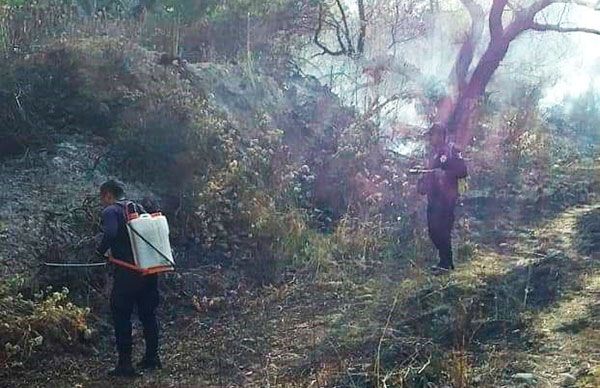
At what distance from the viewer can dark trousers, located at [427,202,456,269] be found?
799cm

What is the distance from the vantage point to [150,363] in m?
5.79

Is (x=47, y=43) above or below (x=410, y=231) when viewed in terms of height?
above

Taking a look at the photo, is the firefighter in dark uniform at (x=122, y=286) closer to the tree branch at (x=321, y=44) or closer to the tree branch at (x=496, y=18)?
the tree branch at (x=321, y=44)

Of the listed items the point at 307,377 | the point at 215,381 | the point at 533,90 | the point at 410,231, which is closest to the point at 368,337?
the point at 307,377

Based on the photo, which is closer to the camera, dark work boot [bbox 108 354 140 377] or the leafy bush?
dark work boot [bbox 108 354 140 377]

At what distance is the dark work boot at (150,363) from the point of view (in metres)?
5.79

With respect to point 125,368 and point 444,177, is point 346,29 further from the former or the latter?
point 125,368

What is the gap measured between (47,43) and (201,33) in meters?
4.07

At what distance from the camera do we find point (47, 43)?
9.36 m

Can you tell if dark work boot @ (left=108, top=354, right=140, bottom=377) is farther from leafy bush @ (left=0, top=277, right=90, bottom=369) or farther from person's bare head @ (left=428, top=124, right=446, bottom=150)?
person's bare head @ (left=428, top=124, right=446, bottom=150)

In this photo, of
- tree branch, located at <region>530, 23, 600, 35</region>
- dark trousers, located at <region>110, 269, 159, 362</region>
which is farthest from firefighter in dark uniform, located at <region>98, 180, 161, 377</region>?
tree branch, located at <region>530, 23, 600, 35</region>

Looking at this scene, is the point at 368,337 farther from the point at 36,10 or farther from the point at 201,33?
the point at 201,33

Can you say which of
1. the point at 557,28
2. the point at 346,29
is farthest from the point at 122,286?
the point at 557,28

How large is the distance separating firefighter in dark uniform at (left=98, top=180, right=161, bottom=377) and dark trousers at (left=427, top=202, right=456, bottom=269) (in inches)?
140
